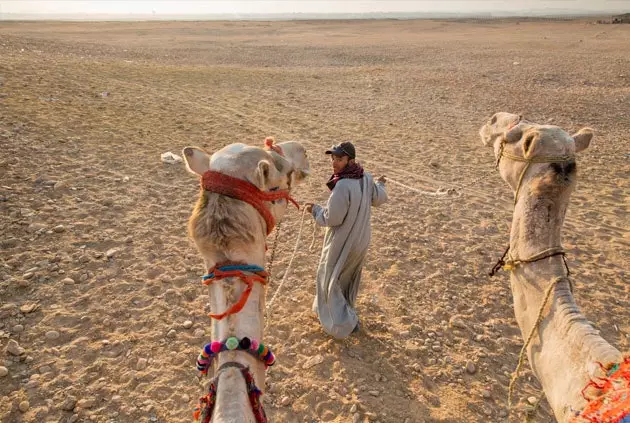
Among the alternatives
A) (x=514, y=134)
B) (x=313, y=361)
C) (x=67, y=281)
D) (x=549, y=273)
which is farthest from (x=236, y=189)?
(x=67, y=281)

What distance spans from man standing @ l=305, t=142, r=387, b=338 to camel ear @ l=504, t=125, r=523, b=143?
1.22 metres

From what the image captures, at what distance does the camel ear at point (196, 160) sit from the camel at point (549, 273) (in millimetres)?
1963

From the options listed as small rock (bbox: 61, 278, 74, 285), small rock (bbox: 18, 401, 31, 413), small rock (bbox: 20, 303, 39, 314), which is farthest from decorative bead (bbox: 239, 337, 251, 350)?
small rock (bbox: 61, 278, 74, 285)

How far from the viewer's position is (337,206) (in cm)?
370

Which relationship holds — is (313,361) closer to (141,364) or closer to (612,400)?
(141,364)

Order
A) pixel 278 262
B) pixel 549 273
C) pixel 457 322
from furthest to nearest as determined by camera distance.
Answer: pixel 278 262
pixel 457 322
pixel 549 273

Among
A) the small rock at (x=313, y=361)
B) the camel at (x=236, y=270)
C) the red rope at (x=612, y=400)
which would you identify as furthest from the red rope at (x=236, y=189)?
the small rock at (x=313, y=361)

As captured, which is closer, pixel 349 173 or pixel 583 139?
pixel 583 139

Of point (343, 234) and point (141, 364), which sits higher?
point (343, 234)

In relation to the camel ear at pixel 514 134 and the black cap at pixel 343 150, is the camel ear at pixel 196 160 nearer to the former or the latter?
the black cap at pixel 343 150

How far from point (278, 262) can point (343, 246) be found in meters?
1.93

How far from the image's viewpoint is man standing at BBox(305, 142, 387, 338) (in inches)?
146

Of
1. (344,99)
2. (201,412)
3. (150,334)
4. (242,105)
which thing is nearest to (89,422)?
(150,334)

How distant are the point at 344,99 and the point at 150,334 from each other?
12.1 meters
